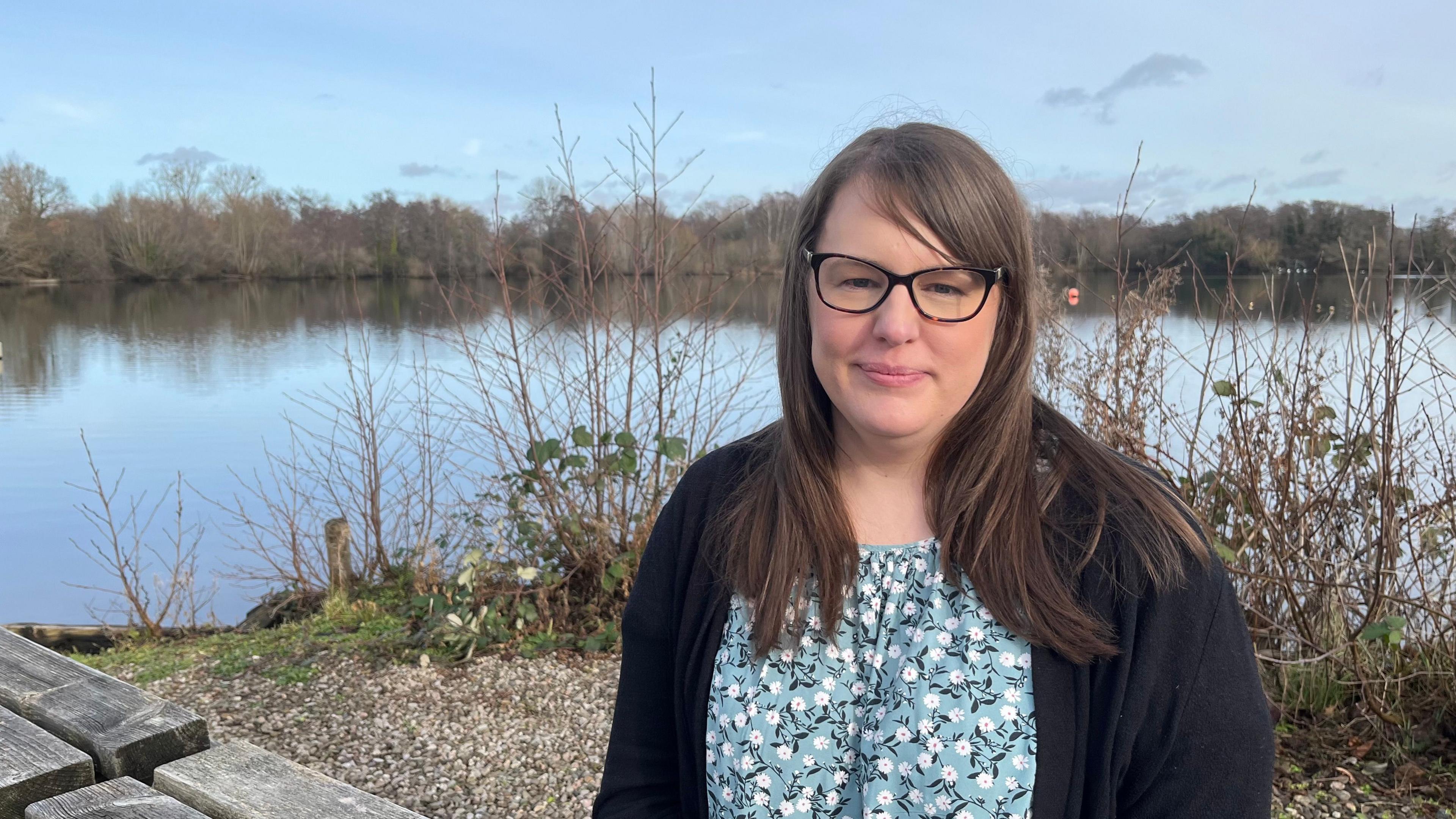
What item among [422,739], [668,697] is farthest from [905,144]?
[422,739]

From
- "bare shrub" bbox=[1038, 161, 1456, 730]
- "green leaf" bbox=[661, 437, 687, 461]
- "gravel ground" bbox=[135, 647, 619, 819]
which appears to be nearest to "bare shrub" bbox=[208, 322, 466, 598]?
"gravel ground" bbox=[135, 647, 619, 819]

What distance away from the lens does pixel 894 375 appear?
148cm

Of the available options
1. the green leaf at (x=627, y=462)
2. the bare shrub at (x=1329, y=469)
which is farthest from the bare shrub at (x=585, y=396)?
the bare shrub at (x=1329, y=469)

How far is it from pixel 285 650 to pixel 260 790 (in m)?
3.36

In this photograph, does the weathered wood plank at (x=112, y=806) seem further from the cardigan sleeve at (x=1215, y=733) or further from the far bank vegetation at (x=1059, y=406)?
the far bank vegetation at (x=1059, y=406)

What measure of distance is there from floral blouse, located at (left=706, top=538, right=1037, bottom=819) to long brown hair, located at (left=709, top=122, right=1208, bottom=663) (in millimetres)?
41

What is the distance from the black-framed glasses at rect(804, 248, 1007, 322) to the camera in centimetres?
144

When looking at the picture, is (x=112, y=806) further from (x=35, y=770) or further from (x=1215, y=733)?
(x=1215, y=733)

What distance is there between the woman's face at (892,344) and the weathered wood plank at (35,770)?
5.74 ft

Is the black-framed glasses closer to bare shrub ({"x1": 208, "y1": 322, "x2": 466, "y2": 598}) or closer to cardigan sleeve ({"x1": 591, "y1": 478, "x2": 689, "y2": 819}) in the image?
cardigan sleeve ({"x1": 591, "y1": 478, "x2": 689, "y2": 819})

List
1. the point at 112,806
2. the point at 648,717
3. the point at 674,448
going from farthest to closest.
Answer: the point at 674,448 < the point at 112,806 < the point at 648,717

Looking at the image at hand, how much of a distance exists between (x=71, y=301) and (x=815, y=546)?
154ft

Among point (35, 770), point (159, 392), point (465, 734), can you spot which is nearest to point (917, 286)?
point (35, 770)

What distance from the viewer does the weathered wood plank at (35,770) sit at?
6.30ft
